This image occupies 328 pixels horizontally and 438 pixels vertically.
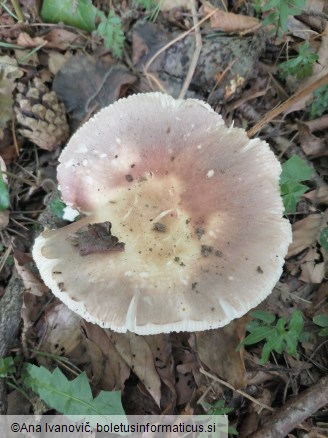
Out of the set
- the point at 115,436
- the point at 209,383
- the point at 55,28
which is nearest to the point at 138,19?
the point at 55,28

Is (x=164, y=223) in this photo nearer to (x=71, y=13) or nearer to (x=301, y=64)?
(x=301, y=64)

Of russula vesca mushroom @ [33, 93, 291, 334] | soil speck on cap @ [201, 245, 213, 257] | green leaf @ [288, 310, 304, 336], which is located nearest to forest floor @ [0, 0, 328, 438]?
green leaf @ [288, 310, 304, 336]

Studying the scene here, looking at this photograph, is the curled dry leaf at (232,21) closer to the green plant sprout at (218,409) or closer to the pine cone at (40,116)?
the pine cone at (40,116)

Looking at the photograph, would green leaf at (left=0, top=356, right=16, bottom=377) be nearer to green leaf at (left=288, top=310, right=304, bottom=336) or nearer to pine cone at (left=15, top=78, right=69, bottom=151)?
pine cone at (left=15, top=78, right=69, bottom=151)

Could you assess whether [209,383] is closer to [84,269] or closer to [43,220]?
[84,269]

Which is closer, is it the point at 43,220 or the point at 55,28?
the point at 43,220

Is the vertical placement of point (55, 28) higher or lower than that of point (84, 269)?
Answer: higher

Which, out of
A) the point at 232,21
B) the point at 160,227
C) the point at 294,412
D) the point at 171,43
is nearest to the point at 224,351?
the point at 294,412
